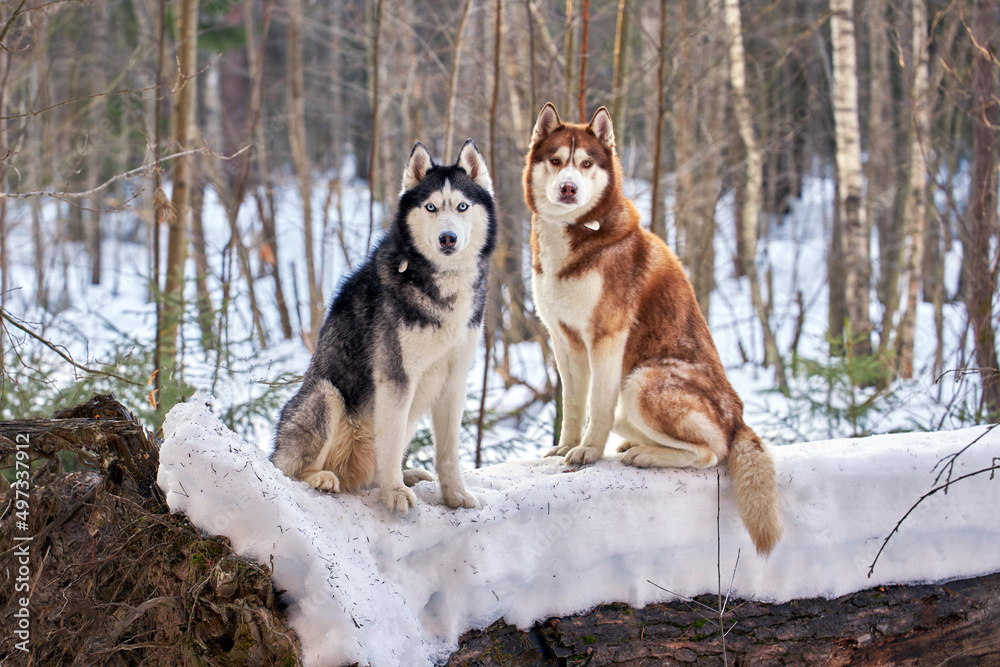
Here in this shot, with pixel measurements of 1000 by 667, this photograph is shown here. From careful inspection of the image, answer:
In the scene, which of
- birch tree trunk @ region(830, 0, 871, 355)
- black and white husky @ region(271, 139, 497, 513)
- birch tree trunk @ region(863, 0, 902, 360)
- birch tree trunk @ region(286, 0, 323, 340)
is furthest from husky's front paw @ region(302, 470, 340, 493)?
birch tree trunk @ region(863, 0, 902, 360)

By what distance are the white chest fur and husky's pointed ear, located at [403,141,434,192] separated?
0.88 m

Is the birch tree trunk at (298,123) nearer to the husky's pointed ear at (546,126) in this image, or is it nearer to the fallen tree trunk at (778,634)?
the husky's pointed ear at (546,126)

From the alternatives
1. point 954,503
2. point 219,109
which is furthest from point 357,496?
point 219,109

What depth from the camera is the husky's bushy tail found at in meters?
2.94

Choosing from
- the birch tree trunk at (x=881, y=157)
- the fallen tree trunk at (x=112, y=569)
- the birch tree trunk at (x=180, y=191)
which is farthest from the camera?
the birch tree trunk at (x=881, y=157)

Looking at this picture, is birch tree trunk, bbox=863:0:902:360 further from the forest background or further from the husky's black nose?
the husky's black nose

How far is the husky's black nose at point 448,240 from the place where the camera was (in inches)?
105

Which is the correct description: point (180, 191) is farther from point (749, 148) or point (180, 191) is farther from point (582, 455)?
point (749, 148)

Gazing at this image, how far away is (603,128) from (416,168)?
114cm

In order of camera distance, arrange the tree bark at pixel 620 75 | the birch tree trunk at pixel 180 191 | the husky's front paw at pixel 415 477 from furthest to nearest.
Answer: the tree bark at pixel 620 75, the birch tree trunk at pixel 180 191, the husky's front paw at pixel 415 477

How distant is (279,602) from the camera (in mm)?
2230

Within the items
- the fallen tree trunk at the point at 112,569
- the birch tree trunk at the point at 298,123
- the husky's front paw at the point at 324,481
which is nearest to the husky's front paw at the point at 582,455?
the husky's front paw at the point at 324,481

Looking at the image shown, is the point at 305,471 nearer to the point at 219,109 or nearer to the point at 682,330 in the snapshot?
the point at 682,330

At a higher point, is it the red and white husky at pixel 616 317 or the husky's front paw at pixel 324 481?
the red and white husky at pixel 616 317
